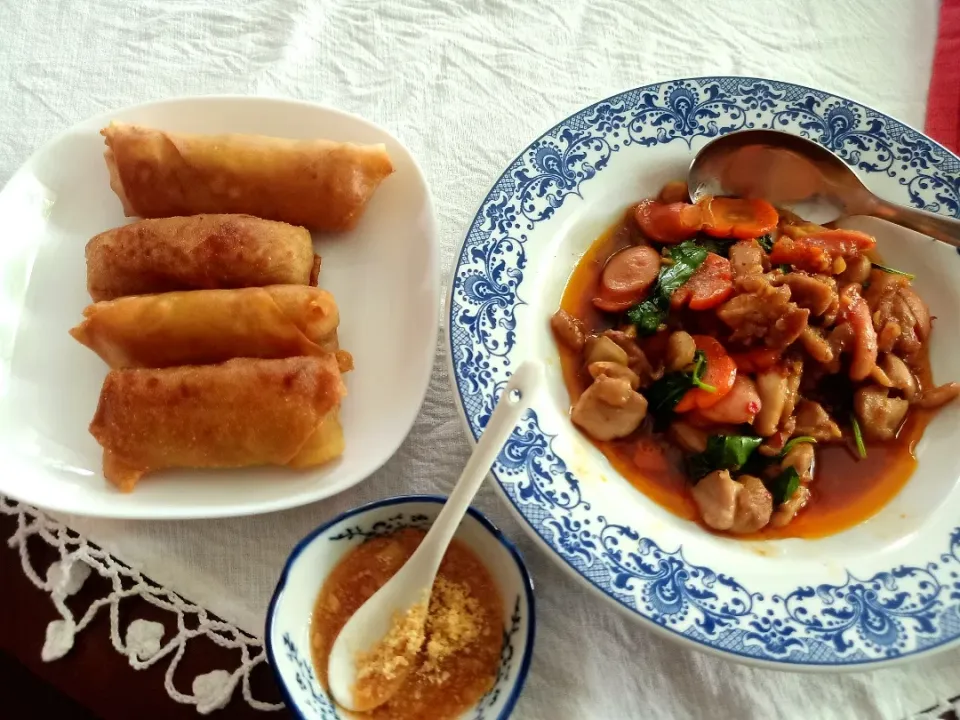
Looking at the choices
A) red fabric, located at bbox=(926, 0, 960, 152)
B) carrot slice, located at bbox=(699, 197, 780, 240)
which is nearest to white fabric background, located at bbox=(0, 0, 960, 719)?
red fabric, located at bbox=(926, 0, 960, 152)

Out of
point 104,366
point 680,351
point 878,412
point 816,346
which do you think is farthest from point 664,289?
point 104,366

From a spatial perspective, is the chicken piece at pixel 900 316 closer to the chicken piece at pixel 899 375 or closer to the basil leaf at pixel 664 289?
the chicken piece at pixel 899 375

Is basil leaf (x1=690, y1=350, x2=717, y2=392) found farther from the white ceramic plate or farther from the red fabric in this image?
the red fabric

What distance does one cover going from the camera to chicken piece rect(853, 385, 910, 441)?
1.91 metres

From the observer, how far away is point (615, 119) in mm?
2002

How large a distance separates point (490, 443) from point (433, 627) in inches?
17.7

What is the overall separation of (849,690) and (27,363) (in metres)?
2.17

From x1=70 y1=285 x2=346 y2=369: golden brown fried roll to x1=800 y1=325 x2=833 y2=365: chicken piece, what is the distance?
4.05 feet

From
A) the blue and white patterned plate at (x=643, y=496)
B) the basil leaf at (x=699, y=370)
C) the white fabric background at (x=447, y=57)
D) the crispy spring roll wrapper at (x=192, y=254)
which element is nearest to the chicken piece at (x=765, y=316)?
the basil leaf at (x=699, y=370)

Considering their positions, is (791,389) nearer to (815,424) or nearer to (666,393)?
(815,424)

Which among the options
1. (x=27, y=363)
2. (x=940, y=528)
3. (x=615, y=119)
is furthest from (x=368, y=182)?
(x=940, y=528)

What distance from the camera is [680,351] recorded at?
189 centimetres

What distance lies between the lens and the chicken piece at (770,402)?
1853mm

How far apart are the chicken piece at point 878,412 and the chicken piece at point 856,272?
1.02 feet
